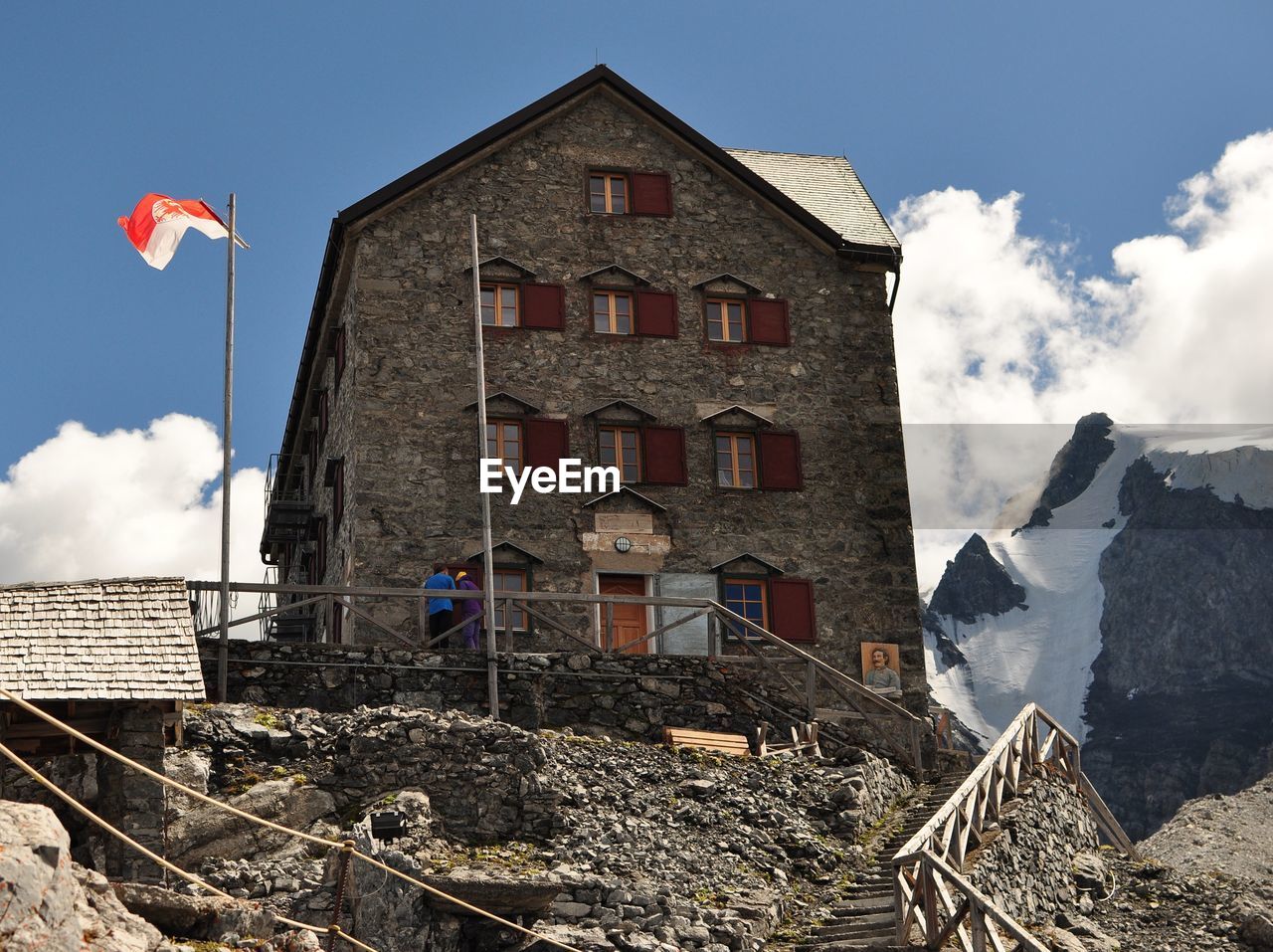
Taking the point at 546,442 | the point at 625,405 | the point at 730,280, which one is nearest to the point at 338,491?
the point at 546,442

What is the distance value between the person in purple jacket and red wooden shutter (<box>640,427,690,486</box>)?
187 inches

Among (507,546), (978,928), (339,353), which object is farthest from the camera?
(339,353)

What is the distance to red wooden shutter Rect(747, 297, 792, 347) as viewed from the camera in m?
31.9

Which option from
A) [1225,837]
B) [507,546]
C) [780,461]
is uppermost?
[780,461]

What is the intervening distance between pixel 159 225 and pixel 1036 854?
48.5ft

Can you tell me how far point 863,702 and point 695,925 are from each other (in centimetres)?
1081

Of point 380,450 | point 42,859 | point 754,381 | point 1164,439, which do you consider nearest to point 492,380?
point 380,450

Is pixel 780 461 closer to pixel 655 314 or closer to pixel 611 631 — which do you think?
pixel 655 314

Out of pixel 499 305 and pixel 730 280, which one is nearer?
pixel 499 305

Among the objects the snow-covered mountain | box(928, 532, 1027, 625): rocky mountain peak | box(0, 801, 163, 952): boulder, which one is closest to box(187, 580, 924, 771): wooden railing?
box(0, 801, 163, 952): boulder

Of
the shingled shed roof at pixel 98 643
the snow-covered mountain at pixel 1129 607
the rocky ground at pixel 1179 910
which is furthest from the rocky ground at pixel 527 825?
the snow-covered mountain at pixel 1129 607

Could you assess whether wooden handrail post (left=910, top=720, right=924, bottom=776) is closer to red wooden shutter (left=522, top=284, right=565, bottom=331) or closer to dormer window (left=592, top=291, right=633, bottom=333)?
dormer window (left=592, top=291, right=633, bottom=333)

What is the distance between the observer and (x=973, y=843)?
21.3m

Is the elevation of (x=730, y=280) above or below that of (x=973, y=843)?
above
